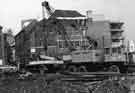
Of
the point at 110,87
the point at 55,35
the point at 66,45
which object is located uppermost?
the point at 55,35

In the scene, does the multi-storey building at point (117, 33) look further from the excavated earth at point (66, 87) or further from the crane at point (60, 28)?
the excavated earth at point (66, 87)

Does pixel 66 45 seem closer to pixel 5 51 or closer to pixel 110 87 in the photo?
pixel 5 51

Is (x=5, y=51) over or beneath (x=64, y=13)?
beneath

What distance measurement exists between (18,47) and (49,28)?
11053 millimetres

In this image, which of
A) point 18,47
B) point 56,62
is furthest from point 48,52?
point 18,47

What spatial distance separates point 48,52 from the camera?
44438 mm

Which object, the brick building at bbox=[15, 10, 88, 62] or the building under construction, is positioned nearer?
the building under construction

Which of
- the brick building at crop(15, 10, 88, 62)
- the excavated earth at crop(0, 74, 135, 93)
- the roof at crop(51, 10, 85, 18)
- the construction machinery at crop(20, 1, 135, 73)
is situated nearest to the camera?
the excavated earth at crop(0, 74, 135, 93)

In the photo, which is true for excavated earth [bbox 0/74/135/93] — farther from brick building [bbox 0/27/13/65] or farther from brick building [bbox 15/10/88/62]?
brick building [bbox 0/27/13/65]

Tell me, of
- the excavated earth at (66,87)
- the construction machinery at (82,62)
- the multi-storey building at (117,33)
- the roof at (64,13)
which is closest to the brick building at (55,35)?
the roof at (64,13)

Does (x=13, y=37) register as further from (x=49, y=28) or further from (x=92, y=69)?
(x=92, y=69)

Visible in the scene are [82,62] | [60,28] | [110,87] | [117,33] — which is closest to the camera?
[110,87]

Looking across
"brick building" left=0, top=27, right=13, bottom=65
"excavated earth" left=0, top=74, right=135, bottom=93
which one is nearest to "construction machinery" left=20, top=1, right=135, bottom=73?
"brick building" left=0, top=27, right=13, bottom=65

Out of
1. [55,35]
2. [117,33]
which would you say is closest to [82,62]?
[55,35]
